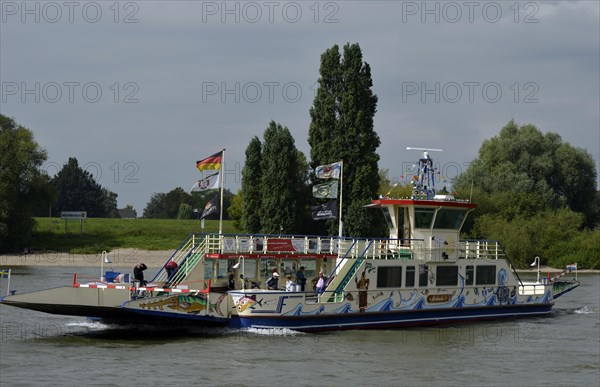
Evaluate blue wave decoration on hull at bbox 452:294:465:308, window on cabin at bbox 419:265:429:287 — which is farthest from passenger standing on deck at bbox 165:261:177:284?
blue wave decoration on hull at bbox 452:294:465:308

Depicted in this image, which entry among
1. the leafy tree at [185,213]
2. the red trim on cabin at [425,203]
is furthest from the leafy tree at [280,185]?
the leafy tree at [185,213]

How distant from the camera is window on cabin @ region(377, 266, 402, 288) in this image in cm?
3098

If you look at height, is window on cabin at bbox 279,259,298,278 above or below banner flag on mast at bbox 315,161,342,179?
below

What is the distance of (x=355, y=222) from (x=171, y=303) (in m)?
32.8

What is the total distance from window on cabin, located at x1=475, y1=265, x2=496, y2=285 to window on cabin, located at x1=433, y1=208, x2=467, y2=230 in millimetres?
1820

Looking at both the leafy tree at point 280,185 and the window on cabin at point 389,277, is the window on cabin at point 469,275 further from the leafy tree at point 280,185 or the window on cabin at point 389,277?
the leafy tree at point 280,185

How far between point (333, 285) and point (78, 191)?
116734mm

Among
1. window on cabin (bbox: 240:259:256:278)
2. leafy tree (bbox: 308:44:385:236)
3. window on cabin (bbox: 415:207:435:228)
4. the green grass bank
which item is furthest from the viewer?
the green grass bank

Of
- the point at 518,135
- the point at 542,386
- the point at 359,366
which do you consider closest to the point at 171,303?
the point at 359,366

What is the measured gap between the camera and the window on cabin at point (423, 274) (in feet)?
106

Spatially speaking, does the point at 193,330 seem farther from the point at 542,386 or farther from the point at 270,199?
the point at 270,199

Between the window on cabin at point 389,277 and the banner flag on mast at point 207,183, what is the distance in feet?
19.8

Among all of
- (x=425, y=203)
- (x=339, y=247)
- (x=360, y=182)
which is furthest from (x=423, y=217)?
(x=360, y=182)

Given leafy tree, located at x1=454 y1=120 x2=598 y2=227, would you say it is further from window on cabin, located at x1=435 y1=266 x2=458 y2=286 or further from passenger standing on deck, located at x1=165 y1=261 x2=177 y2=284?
passenger standing on deck, located at x1=165 y1=261 x2=177 y2=284
